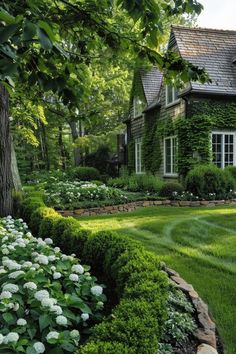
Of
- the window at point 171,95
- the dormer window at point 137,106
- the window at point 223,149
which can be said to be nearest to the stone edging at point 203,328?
the window at point 223,149

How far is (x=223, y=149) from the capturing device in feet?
47.4

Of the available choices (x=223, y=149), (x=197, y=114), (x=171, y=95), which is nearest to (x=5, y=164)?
(x=197, y=114)

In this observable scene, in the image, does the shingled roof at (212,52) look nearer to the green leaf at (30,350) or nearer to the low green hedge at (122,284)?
the low green hedge at (122,284)

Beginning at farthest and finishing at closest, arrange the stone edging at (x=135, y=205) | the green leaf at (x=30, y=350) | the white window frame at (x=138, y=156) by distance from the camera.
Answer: the white window frame at (x=138, y=156) < the stone edging at (x=135, y=205) < the green leaf at (x=30, y=350)

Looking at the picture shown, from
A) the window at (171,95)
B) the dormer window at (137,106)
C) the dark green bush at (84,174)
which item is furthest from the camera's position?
the dark green bush at (84,174)

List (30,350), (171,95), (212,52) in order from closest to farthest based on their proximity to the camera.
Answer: (30,350) < (212,52) < (171,95)

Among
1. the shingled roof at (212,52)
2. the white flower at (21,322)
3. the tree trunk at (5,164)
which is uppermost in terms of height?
the shingled roof at (212,52)

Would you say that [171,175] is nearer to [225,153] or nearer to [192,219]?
[225,153]

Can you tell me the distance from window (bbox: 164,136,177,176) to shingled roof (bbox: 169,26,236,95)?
2.86m

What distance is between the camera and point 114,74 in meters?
24.3

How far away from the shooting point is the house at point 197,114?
14.0 meters

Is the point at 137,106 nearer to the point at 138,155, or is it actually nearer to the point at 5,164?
the point at 138,155

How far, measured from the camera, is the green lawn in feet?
12.0

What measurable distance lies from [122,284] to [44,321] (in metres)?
0.93
